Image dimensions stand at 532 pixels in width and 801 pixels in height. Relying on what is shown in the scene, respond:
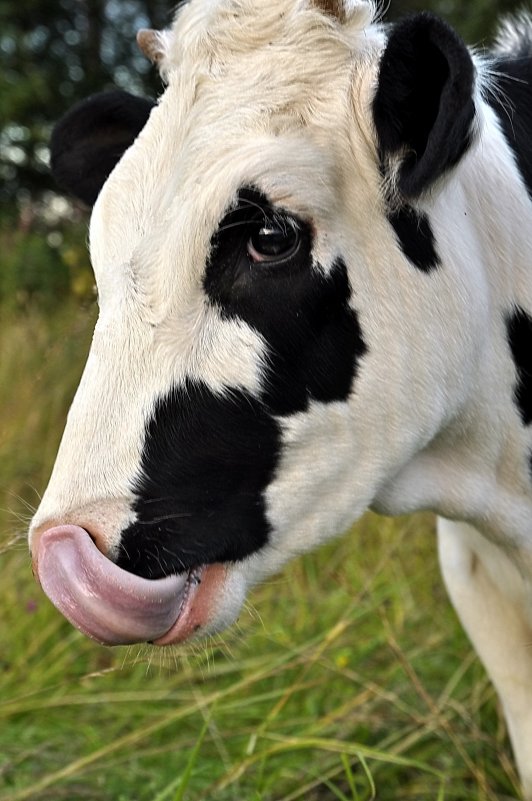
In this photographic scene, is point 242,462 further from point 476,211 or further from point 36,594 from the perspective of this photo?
point 36,594

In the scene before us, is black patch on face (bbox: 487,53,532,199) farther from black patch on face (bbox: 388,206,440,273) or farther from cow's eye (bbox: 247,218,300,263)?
cow's eye (bbox: 247,218,300,263)

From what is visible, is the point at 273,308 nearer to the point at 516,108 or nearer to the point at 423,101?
the point at 423,101

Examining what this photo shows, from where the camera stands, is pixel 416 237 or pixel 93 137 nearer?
pixel 416 237

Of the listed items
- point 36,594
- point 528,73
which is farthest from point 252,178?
point 36,594

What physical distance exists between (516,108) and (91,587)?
1095mm

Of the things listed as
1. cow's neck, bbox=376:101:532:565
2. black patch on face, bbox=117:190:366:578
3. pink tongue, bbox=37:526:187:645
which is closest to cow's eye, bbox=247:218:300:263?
black patch on face, bbox=117:190:366:578

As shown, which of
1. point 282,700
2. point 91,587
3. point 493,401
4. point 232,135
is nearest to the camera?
point 91,587

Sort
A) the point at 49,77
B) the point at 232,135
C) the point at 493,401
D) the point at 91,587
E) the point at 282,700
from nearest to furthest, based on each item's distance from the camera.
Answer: the point at 91,587
the point at 232,135
the point at 493,401
the point at 282,700
the point at 49,77

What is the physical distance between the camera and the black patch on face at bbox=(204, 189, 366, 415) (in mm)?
1360

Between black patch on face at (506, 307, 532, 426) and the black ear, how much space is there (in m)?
0.36

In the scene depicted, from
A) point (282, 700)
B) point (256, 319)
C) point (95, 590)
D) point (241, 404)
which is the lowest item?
point (282, 700)

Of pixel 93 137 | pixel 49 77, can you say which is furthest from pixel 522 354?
pixel 49 77

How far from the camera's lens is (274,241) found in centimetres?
136

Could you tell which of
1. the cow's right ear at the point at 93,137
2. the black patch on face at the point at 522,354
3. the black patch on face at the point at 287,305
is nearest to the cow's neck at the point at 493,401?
the black patch on face at the point at 522,354
